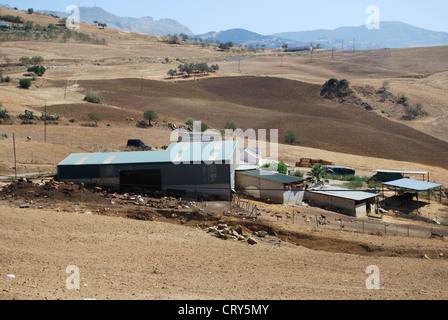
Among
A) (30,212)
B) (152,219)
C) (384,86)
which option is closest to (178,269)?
(152,219)

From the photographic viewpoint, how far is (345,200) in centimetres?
2697

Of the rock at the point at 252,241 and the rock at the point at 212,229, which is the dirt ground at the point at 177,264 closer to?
the rock at the point at 252,241

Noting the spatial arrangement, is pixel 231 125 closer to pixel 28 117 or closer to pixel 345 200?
pixel 28 117

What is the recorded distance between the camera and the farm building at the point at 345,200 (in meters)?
26.7

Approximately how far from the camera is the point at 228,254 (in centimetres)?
1623

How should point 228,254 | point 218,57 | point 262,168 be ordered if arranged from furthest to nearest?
point 218,57, point 262,168, point 228,254

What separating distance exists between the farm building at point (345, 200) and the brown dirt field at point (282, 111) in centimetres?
2117

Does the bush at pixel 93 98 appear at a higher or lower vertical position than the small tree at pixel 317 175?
higher

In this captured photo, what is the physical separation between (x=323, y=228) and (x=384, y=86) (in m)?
62.9

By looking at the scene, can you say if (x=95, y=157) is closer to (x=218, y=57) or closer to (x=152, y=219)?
(x=152, y=219)

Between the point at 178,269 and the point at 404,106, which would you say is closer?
the point at 178,269

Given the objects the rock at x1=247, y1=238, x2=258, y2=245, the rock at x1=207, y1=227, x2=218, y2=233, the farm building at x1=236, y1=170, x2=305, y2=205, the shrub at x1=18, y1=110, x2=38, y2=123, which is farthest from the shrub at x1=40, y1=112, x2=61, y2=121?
the rock at x1=247, y1=238, x2=258, y2=245

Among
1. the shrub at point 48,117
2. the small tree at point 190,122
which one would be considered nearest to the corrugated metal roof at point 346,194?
the small tree at point 190,122

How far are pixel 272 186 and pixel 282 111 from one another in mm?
42070
